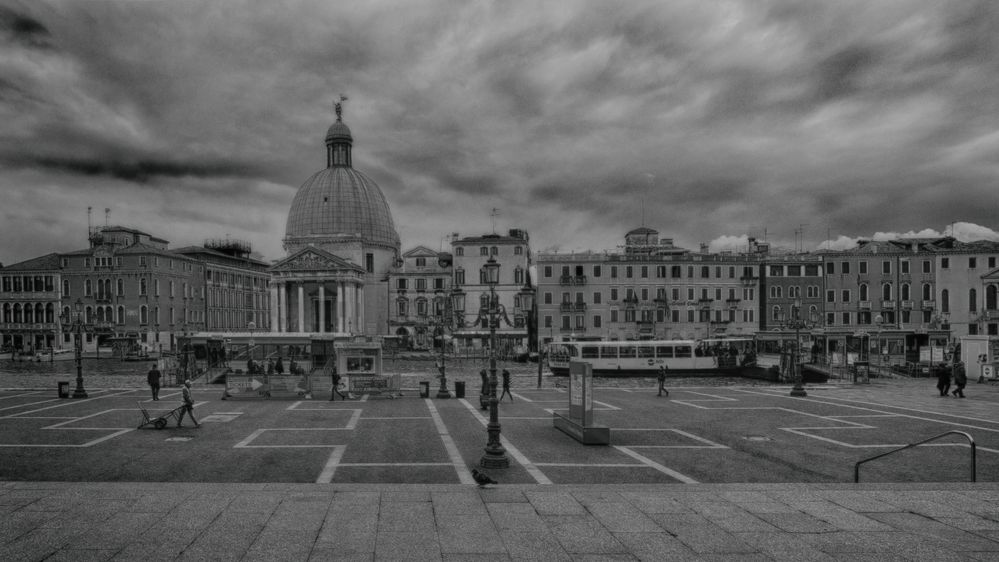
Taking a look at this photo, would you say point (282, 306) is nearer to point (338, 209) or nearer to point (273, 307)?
point (273, 307)

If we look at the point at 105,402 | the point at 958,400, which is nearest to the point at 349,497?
the point at 105,402

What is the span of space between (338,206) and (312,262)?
557 inches

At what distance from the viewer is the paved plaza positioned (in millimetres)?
10008

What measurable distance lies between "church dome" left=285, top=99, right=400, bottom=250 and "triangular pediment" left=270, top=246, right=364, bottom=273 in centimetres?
926

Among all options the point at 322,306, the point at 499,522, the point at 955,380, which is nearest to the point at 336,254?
the point at 322,306

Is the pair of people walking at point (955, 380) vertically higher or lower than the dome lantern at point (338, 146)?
lower

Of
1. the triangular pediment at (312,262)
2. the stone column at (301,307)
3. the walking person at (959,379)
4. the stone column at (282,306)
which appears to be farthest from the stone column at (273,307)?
the walking person at (959,379)

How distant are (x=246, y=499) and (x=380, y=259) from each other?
301 ft

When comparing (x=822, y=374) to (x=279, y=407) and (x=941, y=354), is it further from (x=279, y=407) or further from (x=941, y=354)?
(x=279, y=407)

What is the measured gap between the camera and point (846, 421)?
83.8ft

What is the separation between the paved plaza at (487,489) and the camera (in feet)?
32.8

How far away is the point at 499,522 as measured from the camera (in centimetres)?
1107

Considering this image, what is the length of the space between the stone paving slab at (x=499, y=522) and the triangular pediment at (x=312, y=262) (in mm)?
76415

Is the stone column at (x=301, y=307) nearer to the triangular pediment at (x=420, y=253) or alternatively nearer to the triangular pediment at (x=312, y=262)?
the triangular pediment at (x=312, y=262)
